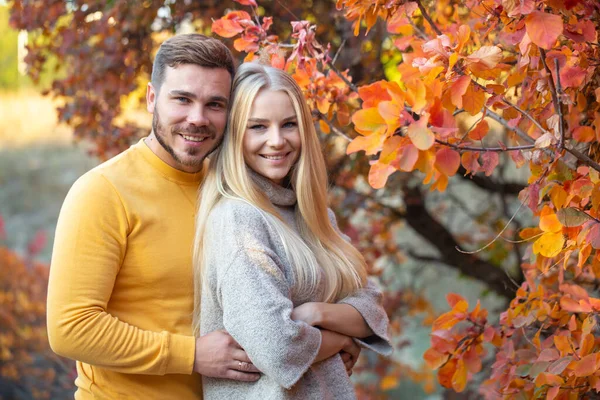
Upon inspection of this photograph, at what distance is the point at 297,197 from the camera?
2342mm

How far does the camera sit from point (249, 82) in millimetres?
2252

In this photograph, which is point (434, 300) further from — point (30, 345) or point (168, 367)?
point (168, 367)

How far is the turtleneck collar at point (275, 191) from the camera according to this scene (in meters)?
2.27

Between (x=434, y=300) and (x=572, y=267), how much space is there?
167 inches

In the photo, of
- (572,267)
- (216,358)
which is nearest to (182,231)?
(216,358)

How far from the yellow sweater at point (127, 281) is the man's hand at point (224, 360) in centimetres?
4

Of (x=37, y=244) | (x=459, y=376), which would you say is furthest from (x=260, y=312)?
(x=37, y=244)

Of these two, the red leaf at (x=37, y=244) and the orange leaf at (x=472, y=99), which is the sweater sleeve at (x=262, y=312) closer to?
the orange leaf at (x=472, y=99)

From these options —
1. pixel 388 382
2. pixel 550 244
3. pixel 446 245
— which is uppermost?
pixel 550 244

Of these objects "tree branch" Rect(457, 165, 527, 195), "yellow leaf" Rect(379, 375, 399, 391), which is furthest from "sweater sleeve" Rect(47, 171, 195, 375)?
"yellow leaf" Rect(379, 375, 399, 391)

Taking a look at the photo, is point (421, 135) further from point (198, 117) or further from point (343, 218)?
point (343, 218)

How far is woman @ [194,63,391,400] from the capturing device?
1.97m

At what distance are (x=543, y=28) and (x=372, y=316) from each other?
1073 mm

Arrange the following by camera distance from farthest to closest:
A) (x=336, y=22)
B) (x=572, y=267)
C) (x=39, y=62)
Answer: (x=39, y=62)
(x=336, y=22)
(x=572, y=267)
